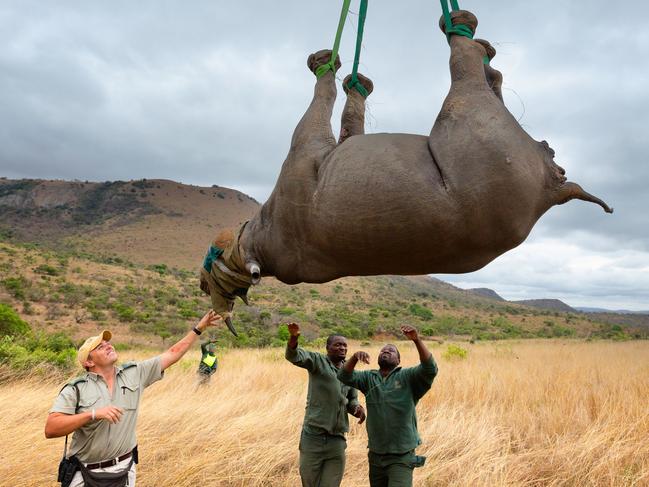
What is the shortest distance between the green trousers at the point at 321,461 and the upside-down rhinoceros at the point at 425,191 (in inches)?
127

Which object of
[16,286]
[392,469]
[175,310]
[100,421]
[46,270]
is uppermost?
[46,270]

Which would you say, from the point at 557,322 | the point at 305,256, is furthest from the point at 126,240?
the point at 305,256

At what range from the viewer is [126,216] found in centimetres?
8600

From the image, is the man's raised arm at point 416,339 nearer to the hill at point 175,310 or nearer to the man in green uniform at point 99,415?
the man in green uniform at point 99,415

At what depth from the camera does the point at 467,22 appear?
2.20 metres

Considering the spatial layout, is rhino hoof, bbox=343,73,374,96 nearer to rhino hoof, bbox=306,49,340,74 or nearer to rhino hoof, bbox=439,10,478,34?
rhino hoof, bbox=306,49,340,74

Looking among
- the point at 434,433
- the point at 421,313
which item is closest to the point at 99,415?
the point at 434,433

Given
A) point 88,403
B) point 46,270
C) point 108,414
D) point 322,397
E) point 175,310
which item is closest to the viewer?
point 108,414

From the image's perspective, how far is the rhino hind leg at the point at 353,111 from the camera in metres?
2.66

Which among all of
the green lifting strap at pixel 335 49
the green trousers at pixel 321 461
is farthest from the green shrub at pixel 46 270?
the green lifting strap at pixel 335 49

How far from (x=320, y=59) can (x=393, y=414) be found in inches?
132

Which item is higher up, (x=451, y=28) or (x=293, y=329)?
(x=451, y=28)

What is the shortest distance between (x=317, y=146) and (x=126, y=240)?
75659 mm

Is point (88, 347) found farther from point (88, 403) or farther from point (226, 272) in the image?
point (226, 272)
